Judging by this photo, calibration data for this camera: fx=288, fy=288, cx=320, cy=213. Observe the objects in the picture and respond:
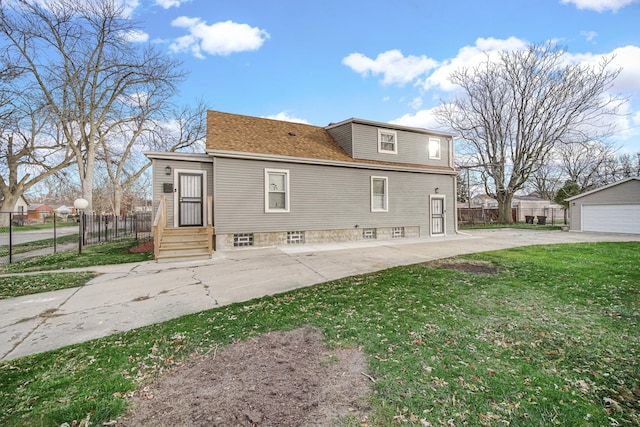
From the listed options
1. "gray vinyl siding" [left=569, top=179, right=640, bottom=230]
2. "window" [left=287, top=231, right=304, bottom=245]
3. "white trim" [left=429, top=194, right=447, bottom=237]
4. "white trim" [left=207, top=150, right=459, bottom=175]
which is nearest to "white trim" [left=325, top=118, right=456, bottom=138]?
"white trim" [left=207, top=150, right=459, bottom=175]

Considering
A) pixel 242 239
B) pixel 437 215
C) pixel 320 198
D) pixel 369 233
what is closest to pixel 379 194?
pixel 369 233

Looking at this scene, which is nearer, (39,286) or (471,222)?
(39,286)

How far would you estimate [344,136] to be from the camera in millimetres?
13367

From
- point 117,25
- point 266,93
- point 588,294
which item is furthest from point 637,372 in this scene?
point 117,25

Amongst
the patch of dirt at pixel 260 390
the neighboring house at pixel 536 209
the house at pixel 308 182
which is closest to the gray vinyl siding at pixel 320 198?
the house at pixel 308 182

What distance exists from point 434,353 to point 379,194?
10590mm

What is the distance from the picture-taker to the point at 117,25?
49.5ft

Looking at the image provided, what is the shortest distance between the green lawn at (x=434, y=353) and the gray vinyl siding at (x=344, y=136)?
8.70 meters

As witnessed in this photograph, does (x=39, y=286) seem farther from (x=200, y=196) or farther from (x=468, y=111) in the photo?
(x=468, y=111)

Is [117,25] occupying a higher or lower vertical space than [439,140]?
higher

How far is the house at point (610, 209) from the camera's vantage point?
50.6ft

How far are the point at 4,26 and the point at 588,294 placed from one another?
61.8ft

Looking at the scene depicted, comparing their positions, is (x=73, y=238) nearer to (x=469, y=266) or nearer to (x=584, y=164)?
(x=469, y=266)

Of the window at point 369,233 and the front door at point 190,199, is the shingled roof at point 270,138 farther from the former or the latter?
the window at point 369,233
